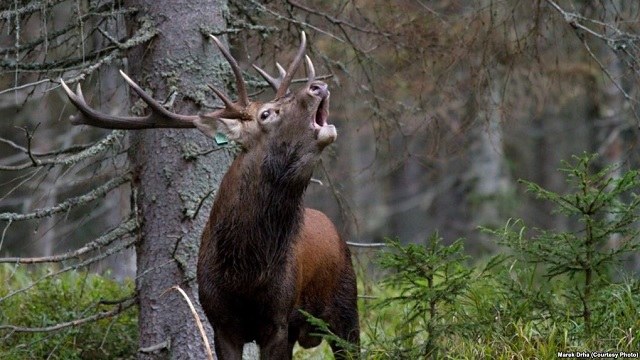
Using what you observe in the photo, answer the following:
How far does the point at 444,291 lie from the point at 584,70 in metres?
8.25

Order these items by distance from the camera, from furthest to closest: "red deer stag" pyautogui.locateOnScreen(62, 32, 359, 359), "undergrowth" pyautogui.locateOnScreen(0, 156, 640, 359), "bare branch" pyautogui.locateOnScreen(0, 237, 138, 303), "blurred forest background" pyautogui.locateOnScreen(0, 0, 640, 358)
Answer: "blurred forest background" pyautogui.locateOnScreen(0, 0, 640, 358)
"bare branch" pyautogui.locateOnScreen(0, 237, 138, 303)
"red deer stag" pyautogui.locateOnScreen(62, 32, 359, 359)
"undergrowth" pyautogui.locateOnScreen(0, 156, 640, 359)

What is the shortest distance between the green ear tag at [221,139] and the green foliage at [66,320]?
1484 mm

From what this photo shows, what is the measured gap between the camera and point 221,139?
621 cm

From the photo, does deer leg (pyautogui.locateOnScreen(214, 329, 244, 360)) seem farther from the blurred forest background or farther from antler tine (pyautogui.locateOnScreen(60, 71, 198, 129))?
antler tine (pyautogui.locateOnScreen(60, 71, 198, 129))

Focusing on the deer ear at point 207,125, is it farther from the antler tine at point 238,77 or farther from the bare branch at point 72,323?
the bare branch at point 72,323

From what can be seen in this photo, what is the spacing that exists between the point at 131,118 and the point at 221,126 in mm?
518

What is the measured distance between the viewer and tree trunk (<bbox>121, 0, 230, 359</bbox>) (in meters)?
6.95

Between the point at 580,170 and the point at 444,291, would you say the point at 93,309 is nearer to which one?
the point at 444,291

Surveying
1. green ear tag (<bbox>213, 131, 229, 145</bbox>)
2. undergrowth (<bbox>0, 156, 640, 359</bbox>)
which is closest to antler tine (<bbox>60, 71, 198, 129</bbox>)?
green ear tag (<bbox>213, 131, 229, 145</bbox>)

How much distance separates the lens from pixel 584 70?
1352 cm

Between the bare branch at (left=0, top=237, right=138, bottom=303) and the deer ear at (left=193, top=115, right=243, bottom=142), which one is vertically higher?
the deer ear at (left=193, top=115, right=243, bottom=142)

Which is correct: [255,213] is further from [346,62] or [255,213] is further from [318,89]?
[346,62]

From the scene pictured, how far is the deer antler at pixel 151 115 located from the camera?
19.6ft

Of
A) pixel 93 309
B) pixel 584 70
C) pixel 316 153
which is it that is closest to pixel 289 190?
pixel 316 153
